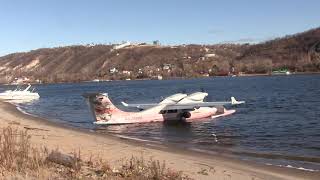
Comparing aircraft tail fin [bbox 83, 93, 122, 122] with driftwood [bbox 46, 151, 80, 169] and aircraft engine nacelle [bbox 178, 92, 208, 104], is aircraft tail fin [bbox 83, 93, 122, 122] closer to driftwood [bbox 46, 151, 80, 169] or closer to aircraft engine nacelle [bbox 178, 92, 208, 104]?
aircraft engine nacelle [bbox 178, 92, 208, 104]

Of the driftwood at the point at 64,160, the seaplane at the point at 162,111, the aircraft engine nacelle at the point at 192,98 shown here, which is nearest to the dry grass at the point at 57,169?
the driftwood at the point at 64,160

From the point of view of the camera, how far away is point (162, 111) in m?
40.9

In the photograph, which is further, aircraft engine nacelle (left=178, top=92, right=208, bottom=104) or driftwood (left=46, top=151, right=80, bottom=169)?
aircraft engine nacelle (left=178, top=92, right=208, bottom=104)

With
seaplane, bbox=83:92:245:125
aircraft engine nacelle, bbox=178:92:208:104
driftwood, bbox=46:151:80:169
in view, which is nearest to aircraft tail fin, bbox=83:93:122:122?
seaplane, bbox=83:92:245:125

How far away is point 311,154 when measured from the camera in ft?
71.9

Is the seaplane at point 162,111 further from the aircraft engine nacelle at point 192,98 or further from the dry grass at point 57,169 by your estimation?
the dry grass at point 57,169

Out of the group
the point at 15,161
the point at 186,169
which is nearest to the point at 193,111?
the point at 186,169

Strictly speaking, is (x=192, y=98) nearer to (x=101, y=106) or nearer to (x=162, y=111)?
(x=162, y=111)

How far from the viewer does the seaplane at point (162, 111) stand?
124 ft

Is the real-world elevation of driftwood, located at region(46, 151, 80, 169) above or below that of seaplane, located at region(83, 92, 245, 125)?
above

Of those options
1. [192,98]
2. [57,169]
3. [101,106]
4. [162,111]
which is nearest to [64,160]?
[57,169]

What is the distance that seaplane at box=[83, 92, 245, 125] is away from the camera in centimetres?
3793

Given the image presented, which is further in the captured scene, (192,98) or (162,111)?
(192,98)

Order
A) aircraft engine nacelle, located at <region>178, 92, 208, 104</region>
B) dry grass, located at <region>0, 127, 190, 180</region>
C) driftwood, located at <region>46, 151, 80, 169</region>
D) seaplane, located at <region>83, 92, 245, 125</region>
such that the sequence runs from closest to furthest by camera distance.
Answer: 1. dry grass, located at <region>0, 127, 190, 180</region>
2. driftwood, located at <region>46, 151, 80, 169</region>
3. seaplane, located at <region>83, 92, 245, 125</region>
4. aircraft engine nacelle, located at <region>178, 92, 208, 104</region>
